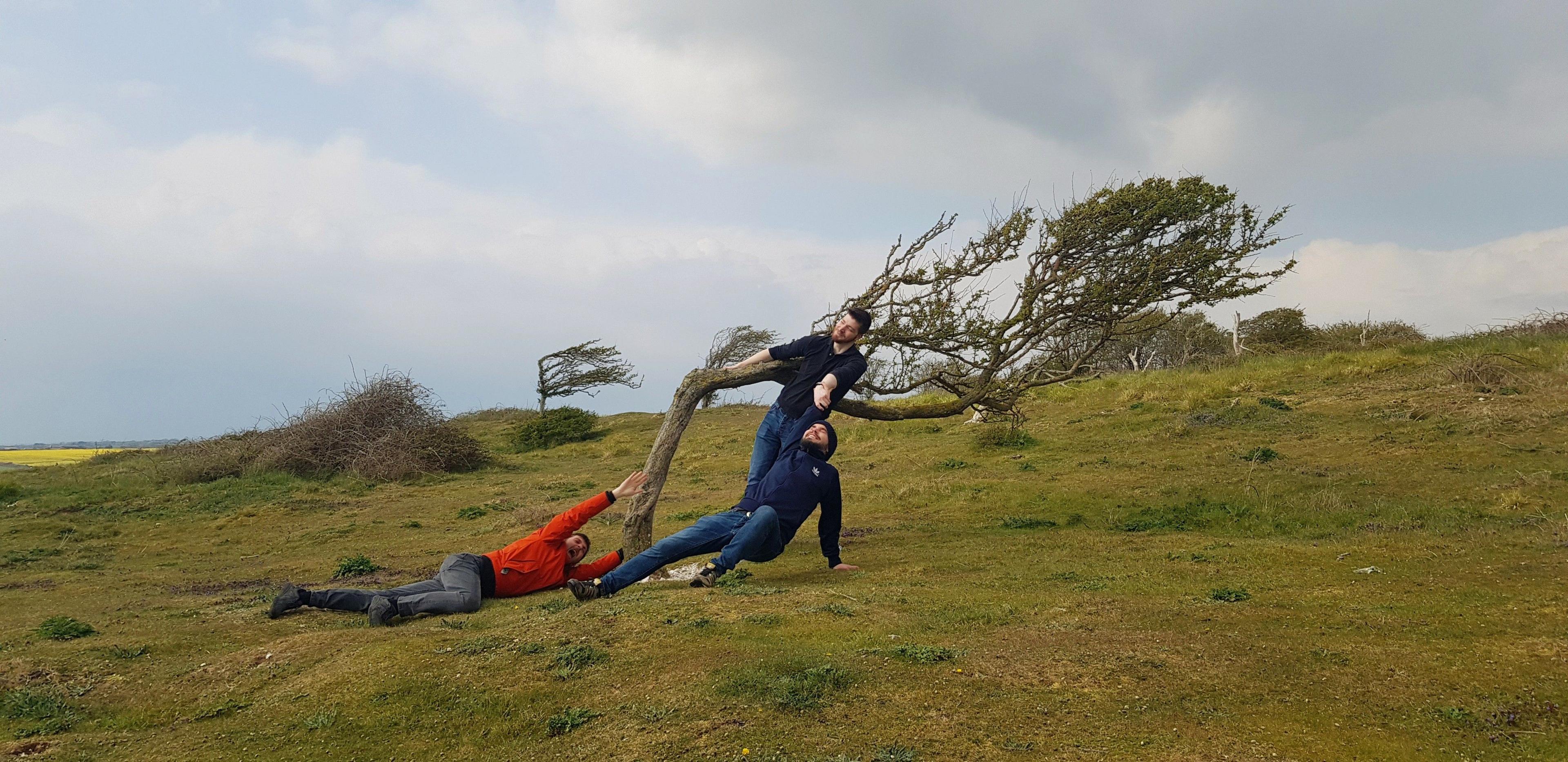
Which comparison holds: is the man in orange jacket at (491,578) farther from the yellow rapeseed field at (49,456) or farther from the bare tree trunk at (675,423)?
the yellow rapeseed field at (49,456)

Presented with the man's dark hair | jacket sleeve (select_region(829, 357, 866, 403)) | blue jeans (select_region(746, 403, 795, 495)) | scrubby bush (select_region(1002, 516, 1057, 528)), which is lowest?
scrubby bush (select_region(1002, 516, 1057, 528))

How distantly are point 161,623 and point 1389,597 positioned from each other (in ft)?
36.3

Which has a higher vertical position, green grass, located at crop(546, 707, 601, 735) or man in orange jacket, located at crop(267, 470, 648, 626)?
man in orange jacket, located at crop(267, 470, 648, 626)

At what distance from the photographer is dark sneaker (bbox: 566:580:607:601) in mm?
7309

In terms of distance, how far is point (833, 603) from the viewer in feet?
22.5

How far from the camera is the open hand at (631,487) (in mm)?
8109

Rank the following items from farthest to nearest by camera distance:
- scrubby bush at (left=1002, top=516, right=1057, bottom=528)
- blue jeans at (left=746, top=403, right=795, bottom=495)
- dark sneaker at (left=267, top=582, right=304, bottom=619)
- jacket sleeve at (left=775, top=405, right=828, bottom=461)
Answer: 1. scrubby bush at (left=1002, top=516, right=1057, bottom=528)
2. blue jeans at (left=746, top=403, right=795, bottom=495)
3. jacket sleeve at (left=775, top=405, right=828, bottom=461)
4. dark sneaker at (left=267, top=582, right=304, bottom=619)

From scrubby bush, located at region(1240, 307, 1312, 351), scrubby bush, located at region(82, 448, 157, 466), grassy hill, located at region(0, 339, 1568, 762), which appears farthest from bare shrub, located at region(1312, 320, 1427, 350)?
scrubby bush, located at region(82, 448, 157, 466)

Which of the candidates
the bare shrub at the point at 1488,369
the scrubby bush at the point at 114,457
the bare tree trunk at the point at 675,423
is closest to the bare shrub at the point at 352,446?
the scrubby bush at the point at 114,457

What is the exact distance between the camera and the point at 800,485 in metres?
8.02

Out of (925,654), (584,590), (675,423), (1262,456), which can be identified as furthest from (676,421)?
(1262,456)

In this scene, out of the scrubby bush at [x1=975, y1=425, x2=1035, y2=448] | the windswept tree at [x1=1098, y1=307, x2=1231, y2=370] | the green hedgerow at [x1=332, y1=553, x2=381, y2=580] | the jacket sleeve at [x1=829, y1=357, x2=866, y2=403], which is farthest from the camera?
the windswept tree at [x1=1098, y1=307, x2=1231, y2=370]

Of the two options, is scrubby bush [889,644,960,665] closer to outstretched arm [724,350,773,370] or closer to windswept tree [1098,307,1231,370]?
outstretched arm [724,350,773,370]

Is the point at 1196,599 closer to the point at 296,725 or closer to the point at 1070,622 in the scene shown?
the point at 1070,622
